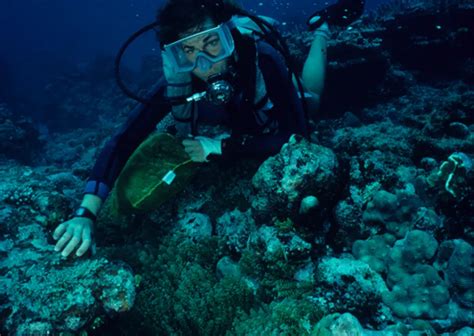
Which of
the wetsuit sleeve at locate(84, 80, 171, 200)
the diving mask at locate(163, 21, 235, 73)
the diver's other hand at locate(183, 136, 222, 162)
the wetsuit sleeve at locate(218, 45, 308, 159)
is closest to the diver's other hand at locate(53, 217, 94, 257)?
the wetsuit sleeve at locate(84, 80, 171, 200)

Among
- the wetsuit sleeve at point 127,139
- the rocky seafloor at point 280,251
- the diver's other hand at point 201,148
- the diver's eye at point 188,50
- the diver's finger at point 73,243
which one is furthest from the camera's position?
the wetsuit sleeve at point 127,139

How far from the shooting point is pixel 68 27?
8662 cm

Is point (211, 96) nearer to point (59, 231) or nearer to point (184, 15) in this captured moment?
point (184, 15)

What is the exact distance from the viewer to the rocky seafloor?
9.06ft

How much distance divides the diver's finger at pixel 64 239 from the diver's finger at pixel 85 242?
13 cm

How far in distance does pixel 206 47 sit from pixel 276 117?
133 cm

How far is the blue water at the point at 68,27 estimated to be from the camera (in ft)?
136

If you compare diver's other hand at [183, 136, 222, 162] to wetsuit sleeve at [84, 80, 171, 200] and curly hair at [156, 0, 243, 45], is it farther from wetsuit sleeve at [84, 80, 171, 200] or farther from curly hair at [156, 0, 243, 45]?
curly hair at [156, 0, 243, 45]

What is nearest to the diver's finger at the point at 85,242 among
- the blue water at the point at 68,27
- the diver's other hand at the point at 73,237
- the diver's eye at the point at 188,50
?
the diver's other hand at the point at 73,237

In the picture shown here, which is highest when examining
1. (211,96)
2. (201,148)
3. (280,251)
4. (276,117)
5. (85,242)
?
(211,96)

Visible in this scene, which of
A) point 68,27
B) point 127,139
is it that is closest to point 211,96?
point 127,139

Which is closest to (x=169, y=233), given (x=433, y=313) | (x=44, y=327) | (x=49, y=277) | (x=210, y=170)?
(x=210, y=170)

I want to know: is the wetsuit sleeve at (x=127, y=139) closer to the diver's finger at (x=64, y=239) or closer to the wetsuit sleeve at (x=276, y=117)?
the diver's finger at (x=64, y=239)

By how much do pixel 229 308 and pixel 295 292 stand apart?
65 centimetres
